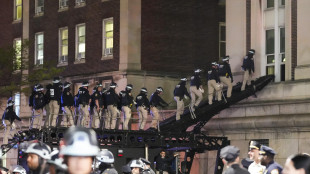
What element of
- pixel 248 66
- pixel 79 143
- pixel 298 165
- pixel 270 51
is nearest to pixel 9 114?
pixel 248 66

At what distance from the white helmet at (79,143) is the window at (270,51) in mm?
33791

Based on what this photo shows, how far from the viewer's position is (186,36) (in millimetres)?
51469

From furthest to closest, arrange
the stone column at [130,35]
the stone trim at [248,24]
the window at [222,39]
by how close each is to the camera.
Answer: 1. the window at [222,39]
2. the stone column at [130,35]
3. the stone trim at [248,24]

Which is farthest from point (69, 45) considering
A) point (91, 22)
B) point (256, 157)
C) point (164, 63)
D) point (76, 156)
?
point (76, 156)

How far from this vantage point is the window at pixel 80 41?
52.9 metres

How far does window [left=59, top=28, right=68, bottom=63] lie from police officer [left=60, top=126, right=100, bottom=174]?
46993 millimetres

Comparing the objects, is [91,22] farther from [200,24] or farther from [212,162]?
[212,162]

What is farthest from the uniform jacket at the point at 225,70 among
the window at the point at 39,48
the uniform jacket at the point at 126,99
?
the window at the point at 39,48

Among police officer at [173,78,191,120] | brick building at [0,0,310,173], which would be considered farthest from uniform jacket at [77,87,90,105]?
brick building at [0,0,310,173]

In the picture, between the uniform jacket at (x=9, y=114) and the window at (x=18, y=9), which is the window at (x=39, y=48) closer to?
the window at (x=18, y=9)

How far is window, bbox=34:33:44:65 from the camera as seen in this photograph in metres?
55.9

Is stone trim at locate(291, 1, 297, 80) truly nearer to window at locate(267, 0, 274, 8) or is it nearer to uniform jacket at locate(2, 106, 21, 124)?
window at locate(267, 0, 274, 8)

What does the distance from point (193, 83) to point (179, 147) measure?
10.5 feet

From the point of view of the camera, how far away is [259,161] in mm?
16984
